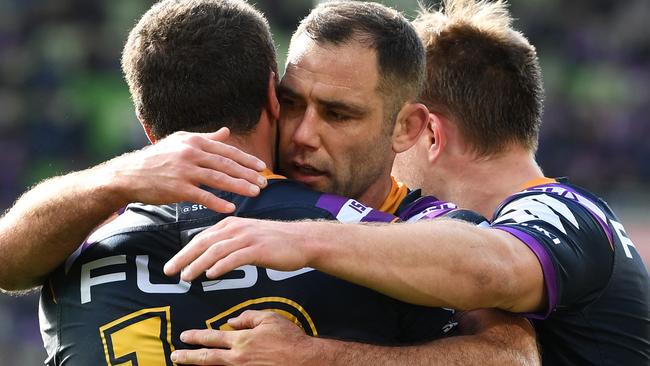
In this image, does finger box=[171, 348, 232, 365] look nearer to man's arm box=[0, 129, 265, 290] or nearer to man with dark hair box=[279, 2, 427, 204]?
man's arm box=[0, 129, 265, 290]

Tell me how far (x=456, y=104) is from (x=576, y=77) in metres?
10.4

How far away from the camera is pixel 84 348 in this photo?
3182mm

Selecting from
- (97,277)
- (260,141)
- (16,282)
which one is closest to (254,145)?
(260,141)

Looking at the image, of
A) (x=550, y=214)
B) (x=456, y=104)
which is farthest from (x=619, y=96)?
(x=550, y=214)

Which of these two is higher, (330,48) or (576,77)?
(330,48)

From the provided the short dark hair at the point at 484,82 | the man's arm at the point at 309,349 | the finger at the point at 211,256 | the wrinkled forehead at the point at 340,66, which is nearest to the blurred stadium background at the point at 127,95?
the short dark hair at the point at 484,82

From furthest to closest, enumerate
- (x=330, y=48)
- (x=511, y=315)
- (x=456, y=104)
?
(x=456, y=104), (x=330, y=48), (x=511, y=315)

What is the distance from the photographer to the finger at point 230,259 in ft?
8.71

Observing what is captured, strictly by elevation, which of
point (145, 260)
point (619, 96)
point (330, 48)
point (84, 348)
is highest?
point (330, 48)

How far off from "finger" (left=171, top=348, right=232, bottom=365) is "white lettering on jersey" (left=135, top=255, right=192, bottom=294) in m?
0.19

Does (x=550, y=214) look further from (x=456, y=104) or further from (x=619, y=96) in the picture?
(x=619, y=96)

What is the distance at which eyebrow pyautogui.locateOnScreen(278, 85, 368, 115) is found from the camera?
364 cm

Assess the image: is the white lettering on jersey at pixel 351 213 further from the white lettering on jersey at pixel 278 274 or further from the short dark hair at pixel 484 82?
the short dark hair at pixel 484 82

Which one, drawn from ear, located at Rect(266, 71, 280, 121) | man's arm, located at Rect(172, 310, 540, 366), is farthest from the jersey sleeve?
ear, located at Rect(266, 71, 280, 121)
